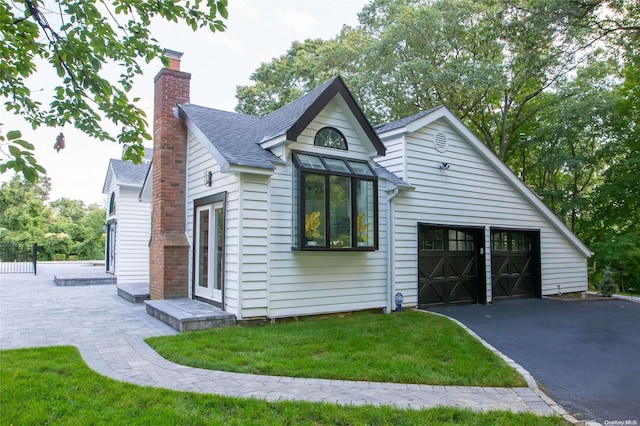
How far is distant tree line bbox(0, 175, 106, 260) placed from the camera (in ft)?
99.8

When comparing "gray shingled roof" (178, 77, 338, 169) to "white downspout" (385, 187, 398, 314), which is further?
"white downspout" (385, 187, 398, 314)

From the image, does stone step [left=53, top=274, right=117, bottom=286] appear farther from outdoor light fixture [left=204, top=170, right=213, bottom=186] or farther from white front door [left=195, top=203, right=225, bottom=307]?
outdoor light fixture [left=204, top=170, right=213, bottom=186]

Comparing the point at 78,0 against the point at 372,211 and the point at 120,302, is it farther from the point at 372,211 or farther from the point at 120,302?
the point at 120,302

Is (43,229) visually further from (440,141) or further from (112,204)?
(440,141)

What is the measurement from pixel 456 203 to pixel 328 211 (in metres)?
4.28

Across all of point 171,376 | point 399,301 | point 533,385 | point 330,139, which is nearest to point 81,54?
point 171,376

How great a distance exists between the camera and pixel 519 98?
20.0 metres

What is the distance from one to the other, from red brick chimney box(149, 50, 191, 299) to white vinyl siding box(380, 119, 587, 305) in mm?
4814

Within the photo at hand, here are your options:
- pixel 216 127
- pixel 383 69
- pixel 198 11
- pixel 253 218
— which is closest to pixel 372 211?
pixel 253 218

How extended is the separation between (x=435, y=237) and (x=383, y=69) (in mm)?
10740

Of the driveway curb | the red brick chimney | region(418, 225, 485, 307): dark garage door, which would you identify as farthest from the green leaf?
region(418, 225, 485, 307): dark garage door

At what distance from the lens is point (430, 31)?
17.9 m

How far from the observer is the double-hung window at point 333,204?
7680 millimetres

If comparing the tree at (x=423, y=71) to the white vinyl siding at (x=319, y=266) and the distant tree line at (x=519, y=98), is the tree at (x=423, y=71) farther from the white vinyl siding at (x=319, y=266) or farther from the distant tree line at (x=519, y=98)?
the white vinyl siding at (x=319, y=266)
